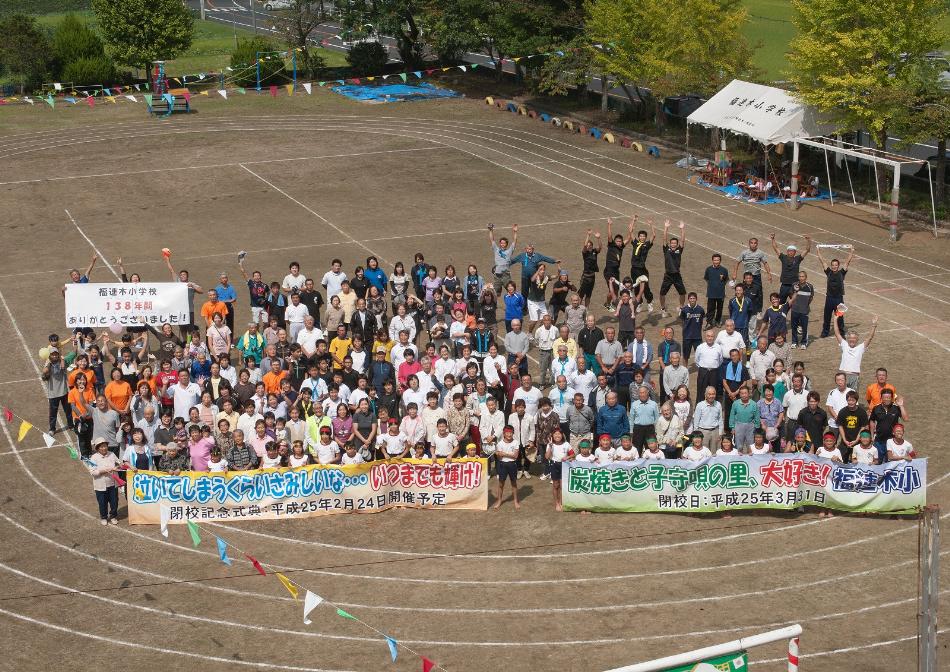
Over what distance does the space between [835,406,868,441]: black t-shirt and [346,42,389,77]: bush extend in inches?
1904

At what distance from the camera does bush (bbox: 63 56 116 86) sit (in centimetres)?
6306

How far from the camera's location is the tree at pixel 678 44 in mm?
45906

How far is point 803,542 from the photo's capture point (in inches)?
731

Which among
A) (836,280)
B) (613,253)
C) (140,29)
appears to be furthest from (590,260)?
(140,29)

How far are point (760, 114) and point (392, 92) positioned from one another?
2368 centimetres

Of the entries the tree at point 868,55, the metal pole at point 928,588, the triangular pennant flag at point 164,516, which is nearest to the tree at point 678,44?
the tree at point 868,55

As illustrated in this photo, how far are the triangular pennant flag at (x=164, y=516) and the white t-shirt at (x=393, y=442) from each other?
3.31 m

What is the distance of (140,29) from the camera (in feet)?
212

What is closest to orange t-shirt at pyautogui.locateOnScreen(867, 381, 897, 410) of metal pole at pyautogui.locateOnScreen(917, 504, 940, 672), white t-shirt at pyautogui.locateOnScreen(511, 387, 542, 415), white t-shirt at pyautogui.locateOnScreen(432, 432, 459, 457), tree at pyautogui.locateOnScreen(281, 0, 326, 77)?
white t-shirt at pyautogui.locateOnScreen(511, 387, 542, 415)

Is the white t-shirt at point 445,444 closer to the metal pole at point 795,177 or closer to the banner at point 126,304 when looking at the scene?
the banner at point 126,304

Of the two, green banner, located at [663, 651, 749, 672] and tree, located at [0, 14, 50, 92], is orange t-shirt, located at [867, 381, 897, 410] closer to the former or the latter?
green banner, located at [663, 651, 749, 672]

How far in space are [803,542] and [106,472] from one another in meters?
10.1

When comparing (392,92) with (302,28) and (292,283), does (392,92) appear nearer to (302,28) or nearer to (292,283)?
(302,28)

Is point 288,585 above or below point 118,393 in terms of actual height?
below
